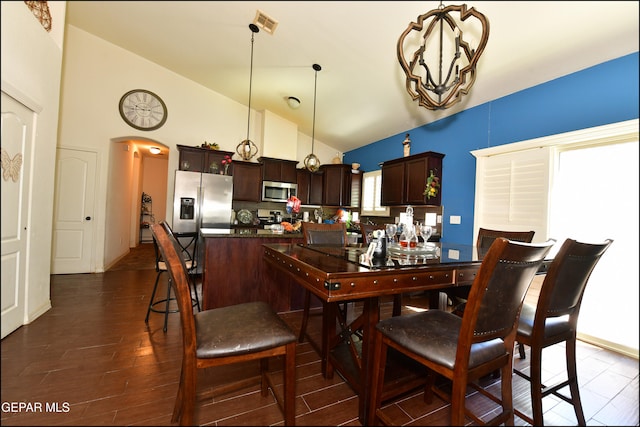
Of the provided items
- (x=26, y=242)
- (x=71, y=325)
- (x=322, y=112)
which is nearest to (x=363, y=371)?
(x=26, y=242)

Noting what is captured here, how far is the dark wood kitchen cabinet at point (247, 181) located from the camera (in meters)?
4.70

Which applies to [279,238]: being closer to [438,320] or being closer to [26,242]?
[438,320]

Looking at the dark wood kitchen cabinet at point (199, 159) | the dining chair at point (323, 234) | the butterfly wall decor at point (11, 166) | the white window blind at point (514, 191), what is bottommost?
the dining chair at point (323, 234)

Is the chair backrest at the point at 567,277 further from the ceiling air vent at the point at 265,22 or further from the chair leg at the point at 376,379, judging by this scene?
the ceiling air vent at the point at 265,22

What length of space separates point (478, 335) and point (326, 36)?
59.6 inches

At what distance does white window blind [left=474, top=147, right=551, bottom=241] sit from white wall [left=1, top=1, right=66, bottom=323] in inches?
118

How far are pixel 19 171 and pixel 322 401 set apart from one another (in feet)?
5.15

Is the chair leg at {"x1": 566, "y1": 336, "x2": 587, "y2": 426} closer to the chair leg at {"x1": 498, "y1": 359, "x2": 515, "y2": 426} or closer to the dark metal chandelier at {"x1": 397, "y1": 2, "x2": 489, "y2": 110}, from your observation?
the chair leg at {"x1": 498, "y1": 359, "x2": 515, "y2": 426}

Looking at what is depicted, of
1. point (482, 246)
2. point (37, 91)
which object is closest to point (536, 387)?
point (482, 246)

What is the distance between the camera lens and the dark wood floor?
30.3 inches

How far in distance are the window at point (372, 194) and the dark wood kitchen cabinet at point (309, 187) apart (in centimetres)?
100

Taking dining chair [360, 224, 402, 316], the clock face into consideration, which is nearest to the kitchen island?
dining chair [360, 224, 402, 316]

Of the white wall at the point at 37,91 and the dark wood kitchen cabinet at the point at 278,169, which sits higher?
the dark wood kitchen cabinet at the point at 278,169

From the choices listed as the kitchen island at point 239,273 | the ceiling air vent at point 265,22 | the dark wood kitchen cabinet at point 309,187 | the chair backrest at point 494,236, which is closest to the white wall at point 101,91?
the ceiling air vent at point 265,22
